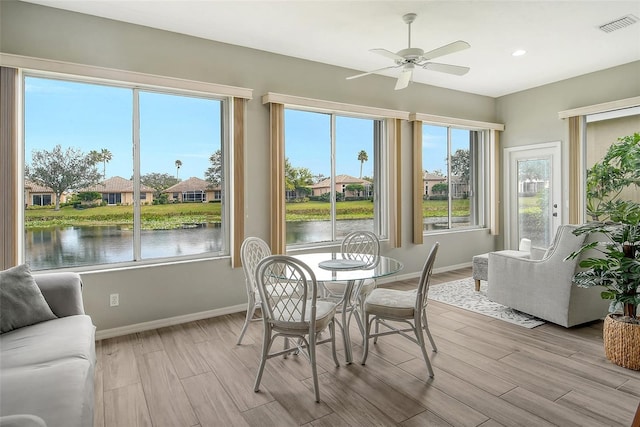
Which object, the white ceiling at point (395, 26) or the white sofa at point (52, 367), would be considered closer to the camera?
the white sofa at point (52, 367)

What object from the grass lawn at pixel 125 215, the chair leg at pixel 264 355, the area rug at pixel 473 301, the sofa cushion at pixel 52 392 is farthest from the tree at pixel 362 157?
the sofa cushion at pixel 52 392

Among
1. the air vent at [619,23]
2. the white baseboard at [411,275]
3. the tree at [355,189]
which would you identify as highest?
the air vent at [619,23]

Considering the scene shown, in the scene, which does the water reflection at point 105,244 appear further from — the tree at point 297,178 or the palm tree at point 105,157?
the tree at point 297,178

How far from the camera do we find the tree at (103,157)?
11.6ft

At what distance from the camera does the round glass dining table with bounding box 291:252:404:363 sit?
265 centimetres

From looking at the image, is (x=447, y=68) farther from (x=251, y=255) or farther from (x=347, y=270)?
(x=251, y=255)

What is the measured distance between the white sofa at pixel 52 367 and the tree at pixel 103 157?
4.15 feet

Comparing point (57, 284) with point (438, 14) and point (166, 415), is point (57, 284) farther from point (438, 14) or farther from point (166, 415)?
point (438, 14)

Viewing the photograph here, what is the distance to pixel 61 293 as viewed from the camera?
8.54 ft

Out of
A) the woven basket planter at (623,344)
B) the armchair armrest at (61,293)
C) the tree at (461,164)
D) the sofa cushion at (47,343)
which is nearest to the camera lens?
the sofa cushion at (47,343)

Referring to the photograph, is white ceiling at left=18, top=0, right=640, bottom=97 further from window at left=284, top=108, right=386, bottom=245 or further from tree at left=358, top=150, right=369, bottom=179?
tree at left=358, top=150, right=369, bottom=179

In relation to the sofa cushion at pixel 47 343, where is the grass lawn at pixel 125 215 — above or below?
above

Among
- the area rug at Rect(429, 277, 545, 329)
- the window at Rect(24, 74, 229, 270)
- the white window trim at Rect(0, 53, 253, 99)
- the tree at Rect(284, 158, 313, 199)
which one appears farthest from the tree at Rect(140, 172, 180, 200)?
the area rug at Rect(429, 277, 545, 329)

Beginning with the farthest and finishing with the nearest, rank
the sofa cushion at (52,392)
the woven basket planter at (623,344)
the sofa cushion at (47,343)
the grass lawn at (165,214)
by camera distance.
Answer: the grass lawn at (165,214)
the woven basket planter at (623,344)
the sofa cushion at (47,343)
the sofa cushion at (52,392)
